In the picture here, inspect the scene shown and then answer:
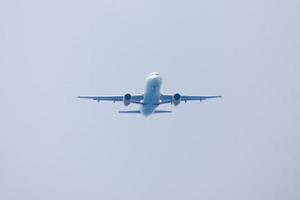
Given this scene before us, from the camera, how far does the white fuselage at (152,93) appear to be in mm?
82375

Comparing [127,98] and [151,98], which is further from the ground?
[127,98]

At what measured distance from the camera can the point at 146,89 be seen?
84.1m

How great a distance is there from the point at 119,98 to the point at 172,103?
27.1 ft

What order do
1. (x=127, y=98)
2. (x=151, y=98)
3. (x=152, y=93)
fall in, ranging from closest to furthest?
(x=152, y=93)
(x=151, y=98)
(x=127, y=98)

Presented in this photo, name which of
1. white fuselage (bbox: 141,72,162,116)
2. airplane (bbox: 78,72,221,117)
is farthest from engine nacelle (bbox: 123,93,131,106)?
white fuselage (bbox: 141,72,162,116)

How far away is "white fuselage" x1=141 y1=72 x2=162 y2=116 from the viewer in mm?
82375

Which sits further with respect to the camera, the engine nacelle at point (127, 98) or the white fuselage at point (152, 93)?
the engine nacelle at point (127, 98)

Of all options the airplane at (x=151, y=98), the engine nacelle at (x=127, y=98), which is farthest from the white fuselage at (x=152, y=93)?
the engine nacelle at (x=127, y=98)

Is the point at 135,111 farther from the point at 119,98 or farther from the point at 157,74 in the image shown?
the point at 157,74

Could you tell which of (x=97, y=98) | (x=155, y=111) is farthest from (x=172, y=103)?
(x=97, y=98)

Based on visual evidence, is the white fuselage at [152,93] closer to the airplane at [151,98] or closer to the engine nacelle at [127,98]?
the airplane at [151,98]

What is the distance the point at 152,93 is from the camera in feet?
275

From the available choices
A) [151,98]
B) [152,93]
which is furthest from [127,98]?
[152,93]

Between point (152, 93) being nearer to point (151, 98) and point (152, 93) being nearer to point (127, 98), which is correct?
point (151, 98)
